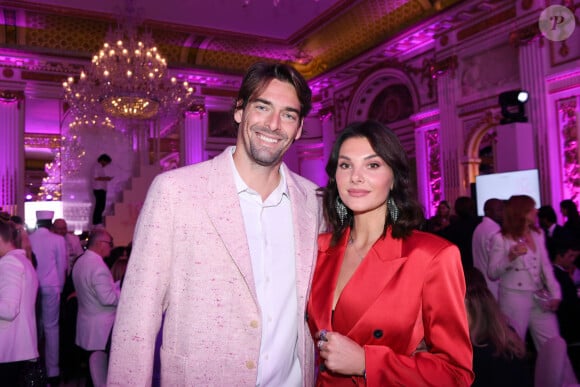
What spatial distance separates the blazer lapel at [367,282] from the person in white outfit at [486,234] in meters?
3.09

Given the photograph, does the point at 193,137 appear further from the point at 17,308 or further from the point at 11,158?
the point at 17,308

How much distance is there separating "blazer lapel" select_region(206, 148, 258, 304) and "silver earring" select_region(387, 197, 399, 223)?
57cm

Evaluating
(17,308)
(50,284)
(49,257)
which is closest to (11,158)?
(49,257)

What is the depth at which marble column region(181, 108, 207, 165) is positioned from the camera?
1238 centimetres

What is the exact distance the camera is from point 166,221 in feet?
5.31

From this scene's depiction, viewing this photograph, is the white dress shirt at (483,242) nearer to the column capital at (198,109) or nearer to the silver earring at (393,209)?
the silver earring at (393,209)

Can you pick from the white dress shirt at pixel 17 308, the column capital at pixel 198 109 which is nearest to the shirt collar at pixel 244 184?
the white dress shirt at pixel 17 308

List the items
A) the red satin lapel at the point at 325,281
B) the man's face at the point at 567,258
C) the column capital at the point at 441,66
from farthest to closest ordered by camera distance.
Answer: the column capital at the point at 441,66 < the man's face at the point at 567,258 < the red satin lapel at the point at 325,281

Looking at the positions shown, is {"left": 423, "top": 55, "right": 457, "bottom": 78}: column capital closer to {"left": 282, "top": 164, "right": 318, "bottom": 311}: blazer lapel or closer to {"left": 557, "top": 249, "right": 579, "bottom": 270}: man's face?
{"left": 557, "top": 249, "right": 579, "bottom": 270}: man's face

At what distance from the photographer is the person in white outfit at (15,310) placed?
2977 mm

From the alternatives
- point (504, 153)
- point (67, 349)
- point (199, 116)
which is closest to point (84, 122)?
point (199, 116)

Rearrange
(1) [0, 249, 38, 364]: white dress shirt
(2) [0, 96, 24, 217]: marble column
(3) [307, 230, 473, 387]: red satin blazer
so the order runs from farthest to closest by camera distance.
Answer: (2) [0, 96, 24, 217]: marble column
(1) [0, 249, 38, 364]: white dress shirt
(3) [307, 230, 473, 387]: red satin blazer

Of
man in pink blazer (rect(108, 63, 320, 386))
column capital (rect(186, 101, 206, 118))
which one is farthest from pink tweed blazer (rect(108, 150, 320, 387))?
column capital (rect(186, 101, 206, 118))

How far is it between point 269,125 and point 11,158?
10.6m
